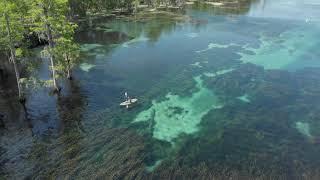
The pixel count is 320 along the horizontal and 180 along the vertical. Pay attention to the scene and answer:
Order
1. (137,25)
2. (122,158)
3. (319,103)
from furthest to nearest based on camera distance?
Answer: (137,25) → (319,103) → (122,158)

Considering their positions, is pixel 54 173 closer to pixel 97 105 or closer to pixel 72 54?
pixel 97 105

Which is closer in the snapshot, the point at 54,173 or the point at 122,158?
the point at 54,173

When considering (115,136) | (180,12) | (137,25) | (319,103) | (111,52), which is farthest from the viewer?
(180,12)

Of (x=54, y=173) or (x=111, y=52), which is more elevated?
(x=111, y=52)

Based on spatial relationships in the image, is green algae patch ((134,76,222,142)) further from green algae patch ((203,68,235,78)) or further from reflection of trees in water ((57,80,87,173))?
reflection of trees in water ((57,80,87,173))

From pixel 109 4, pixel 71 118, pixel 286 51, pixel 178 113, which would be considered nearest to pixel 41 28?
pixel 71 118

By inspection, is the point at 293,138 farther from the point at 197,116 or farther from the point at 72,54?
the point at 72,54

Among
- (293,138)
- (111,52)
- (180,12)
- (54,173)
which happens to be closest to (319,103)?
(293,138)

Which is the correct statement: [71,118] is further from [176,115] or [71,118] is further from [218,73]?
[218,73]
